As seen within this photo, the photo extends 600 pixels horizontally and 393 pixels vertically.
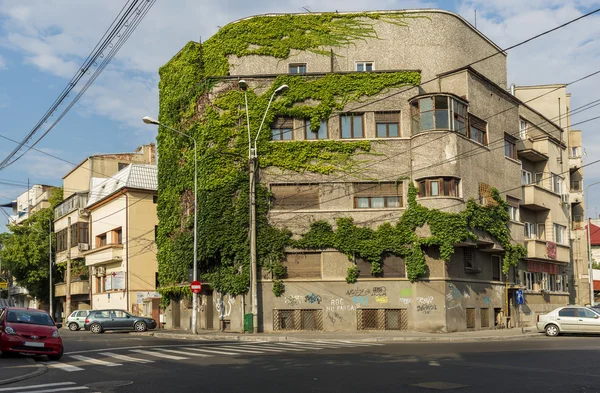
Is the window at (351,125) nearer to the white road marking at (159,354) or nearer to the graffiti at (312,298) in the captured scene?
the graffiti at (312,298)

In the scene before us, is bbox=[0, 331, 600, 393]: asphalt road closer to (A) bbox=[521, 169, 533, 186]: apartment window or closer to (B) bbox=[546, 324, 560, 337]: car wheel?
(B) bbox=[546, 324, 560, 337]: car wheel

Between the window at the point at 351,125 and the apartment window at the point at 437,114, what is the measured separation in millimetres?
2874

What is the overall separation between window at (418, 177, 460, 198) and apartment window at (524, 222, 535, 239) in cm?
1127

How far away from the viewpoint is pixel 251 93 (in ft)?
117

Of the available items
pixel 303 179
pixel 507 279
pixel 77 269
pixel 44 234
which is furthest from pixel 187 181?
pixel 44 234

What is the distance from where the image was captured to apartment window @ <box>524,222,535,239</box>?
140 ft

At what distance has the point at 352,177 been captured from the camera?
3472 centimetres

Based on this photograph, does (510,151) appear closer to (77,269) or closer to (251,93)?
(251,93)

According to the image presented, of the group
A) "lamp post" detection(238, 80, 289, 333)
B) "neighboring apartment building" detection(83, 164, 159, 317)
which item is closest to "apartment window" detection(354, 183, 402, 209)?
"lamp post" detection(238, 80, 289, 333)

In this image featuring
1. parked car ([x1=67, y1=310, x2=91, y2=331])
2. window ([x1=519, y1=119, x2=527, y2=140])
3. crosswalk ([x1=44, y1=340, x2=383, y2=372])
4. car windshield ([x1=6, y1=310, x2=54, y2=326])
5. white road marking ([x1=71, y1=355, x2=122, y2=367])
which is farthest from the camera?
window ([x1=519, y1=119, x2=527, y2=140])

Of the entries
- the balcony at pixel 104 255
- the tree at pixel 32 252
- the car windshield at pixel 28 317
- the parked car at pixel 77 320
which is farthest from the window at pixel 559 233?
the tree at pixel 32 252

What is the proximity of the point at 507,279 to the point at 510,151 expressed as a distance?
7.95 m

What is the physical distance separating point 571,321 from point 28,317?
74.9 feet

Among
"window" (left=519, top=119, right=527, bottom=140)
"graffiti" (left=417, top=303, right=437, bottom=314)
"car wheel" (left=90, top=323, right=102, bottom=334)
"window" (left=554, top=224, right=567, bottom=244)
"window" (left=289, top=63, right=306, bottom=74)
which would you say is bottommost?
"car wheel" (left=90, top=323, right=102, bottom=334)
